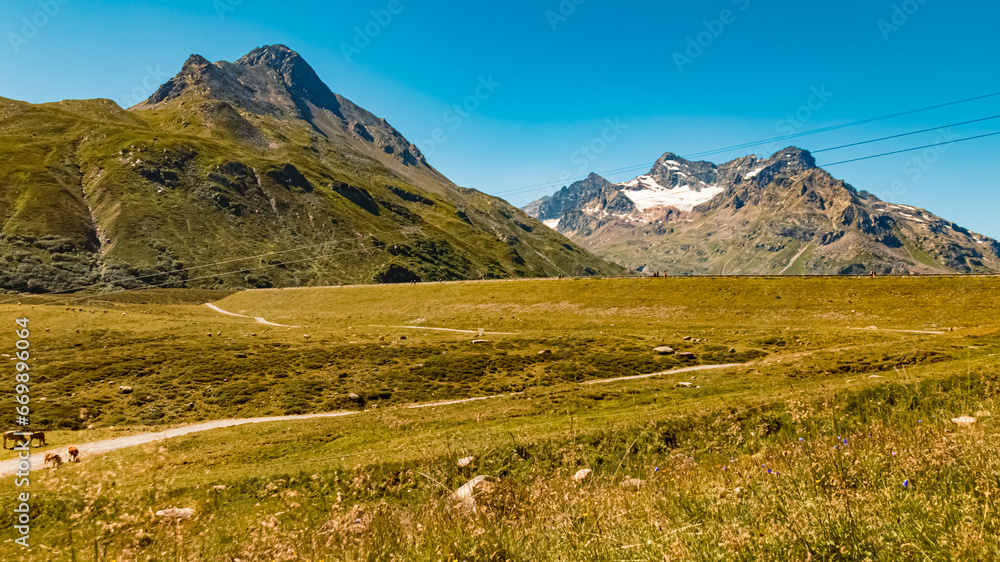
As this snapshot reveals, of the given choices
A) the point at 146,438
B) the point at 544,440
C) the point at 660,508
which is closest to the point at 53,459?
the point at 146,438

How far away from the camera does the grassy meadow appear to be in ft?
20.3

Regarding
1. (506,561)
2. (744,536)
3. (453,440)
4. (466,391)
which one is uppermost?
(744,536)

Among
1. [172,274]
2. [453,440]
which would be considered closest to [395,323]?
[453,440]

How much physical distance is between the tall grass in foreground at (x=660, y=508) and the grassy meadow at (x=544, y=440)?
0.17ft

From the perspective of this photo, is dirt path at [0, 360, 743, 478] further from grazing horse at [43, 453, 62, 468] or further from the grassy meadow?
the grassy meadow

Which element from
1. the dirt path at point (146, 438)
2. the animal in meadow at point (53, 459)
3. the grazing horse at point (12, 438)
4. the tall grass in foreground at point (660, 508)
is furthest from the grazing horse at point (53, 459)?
the tall grass in foreground at point (660, 508)

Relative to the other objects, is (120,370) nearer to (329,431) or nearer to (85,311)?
(329,431)

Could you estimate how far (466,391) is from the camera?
35.2m

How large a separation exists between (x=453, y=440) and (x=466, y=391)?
17.9 meters

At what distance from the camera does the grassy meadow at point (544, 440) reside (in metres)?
6.19

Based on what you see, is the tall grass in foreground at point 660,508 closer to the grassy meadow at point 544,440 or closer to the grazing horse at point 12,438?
the grassy meadow at point 544,440

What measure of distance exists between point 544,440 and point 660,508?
867cm

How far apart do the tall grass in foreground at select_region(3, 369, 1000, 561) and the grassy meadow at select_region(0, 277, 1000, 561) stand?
53mm

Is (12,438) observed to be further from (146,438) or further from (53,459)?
(53,459)
